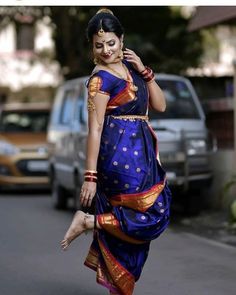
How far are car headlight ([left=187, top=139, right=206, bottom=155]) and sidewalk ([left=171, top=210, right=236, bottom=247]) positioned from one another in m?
0.92

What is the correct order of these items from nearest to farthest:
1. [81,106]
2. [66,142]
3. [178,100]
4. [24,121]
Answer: [81,106]
[178,100]
[66,142]
[24,121]

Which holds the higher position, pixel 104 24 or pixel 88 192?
pixel 104 24

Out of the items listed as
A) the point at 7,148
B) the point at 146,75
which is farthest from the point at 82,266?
the point at 7,148

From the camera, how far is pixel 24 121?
1798 centimetres

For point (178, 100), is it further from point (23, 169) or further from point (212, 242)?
point (23, 169)

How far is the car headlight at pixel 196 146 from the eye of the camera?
39.8ft

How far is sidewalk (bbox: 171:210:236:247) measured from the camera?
1091 centimetres

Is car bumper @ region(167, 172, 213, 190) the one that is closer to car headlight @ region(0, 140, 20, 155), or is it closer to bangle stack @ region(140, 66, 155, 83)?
car headlight @ region(0, 140, 20, 155)

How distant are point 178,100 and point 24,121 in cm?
561

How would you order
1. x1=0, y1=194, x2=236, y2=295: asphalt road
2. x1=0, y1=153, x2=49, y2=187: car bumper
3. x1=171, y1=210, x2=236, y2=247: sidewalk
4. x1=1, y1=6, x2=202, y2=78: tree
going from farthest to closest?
x1=1, y1=6, x2=202, y2=78: tree
x1=0, y1=153, x2=49, y2=187: car bumper
x1=171, y1=210, x2=236, y2=247: sidewalk
x1=0, y1=194, x2=236, y2=295: asphalt road

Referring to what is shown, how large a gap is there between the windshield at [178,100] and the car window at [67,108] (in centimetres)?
139

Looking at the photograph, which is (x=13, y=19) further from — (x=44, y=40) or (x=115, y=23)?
(x=44, y=40)

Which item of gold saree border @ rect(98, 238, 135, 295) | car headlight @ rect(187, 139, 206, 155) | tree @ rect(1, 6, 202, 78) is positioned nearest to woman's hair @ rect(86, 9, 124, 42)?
gold saree border @ rect(98, 238, 135, 295)
